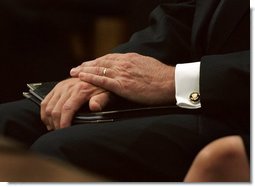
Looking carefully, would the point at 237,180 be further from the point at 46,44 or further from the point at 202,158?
the point at 46,44

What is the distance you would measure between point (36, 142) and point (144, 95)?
0.76 ft

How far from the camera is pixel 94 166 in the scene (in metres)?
1.19

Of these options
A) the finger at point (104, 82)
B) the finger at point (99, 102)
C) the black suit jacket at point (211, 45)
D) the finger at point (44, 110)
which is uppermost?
the black suit jacket at point (211, 45)

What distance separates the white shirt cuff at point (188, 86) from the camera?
1.17 m

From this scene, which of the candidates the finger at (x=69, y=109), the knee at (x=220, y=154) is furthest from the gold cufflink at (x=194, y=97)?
the finger at (x=69, y=109)

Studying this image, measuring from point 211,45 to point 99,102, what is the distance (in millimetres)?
243

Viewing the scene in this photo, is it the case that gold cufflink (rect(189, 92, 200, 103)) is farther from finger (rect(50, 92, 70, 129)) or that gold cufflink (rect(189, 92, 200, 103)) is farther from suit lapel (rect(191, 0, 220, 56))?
finger (rect(50, 92, 70, 129))

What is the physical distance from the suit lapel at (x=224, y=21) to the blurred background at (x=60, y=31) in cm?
13

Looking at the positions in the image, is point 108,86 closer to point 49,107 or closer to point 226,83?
Result: point 49,107

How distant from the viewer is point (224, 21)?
46.8 inches

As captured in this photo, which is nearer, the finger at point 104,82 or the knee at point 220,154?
the knee at point 220,154

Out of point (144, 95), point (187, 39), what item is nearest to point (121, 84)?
point (144, 95)

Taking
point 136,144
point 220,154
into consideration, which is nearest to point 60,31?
point 136,144

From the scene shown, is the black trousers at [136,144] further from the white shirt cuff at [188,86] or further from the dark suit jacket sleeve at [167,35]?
the dark suit jacket sleeve at [167,35]
